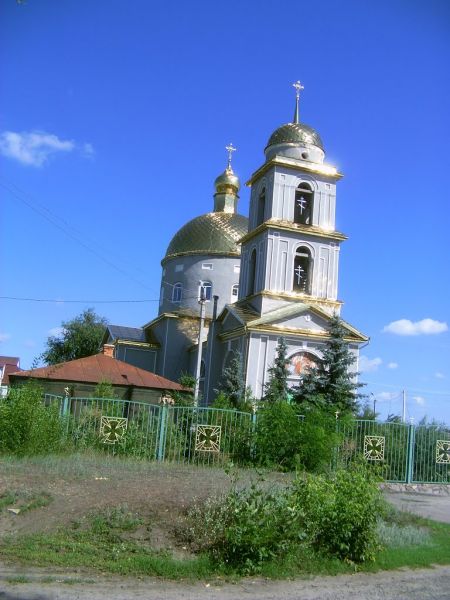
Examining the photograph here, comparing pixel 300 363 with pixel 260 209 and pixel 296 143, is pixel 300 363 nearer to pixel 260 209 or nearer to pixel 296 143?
pixel 260 209

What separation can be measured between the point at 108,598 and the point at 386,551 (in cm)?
359

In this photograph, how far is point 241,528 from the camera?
6.63 m

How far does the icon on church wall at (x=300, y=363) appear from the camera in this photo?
25516 millimetres

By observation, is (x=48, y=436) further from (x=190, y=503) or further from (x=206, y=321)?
(x=206, y=321)

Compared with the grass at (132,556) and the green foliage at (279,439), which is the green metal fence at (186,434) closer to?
the green foliage at (279,439)

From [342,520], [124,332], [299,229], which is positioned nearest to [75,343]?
[124,332]

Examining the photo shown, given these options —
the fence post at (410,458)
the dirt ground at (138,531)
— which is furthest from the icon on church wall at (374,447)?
the dirt ground at (138,531)


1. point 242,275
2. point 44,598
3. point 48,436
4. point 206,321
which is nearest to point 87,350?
point 206,321

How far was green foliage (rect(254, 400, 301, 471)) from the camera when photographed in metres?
13.4

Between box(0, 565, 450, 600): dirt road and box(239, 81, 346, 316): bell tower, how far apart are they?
20.1 metres

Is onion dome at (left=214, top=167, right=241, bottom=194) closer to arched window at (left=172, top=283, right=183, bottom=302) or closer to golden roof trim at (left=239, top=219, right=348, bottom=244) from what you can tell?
arched window at (left=172, top=283, right=183, bottom=302)

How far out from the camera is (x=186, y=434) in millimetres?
14094

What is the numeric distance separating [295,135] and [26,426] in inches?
821

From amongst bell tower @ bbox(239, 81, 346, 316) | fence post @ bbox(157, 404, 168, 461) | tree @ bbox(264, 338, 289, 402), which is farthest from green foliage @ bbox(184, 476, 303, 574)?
bell tower @ bbox(239, 81, 346, 316)
